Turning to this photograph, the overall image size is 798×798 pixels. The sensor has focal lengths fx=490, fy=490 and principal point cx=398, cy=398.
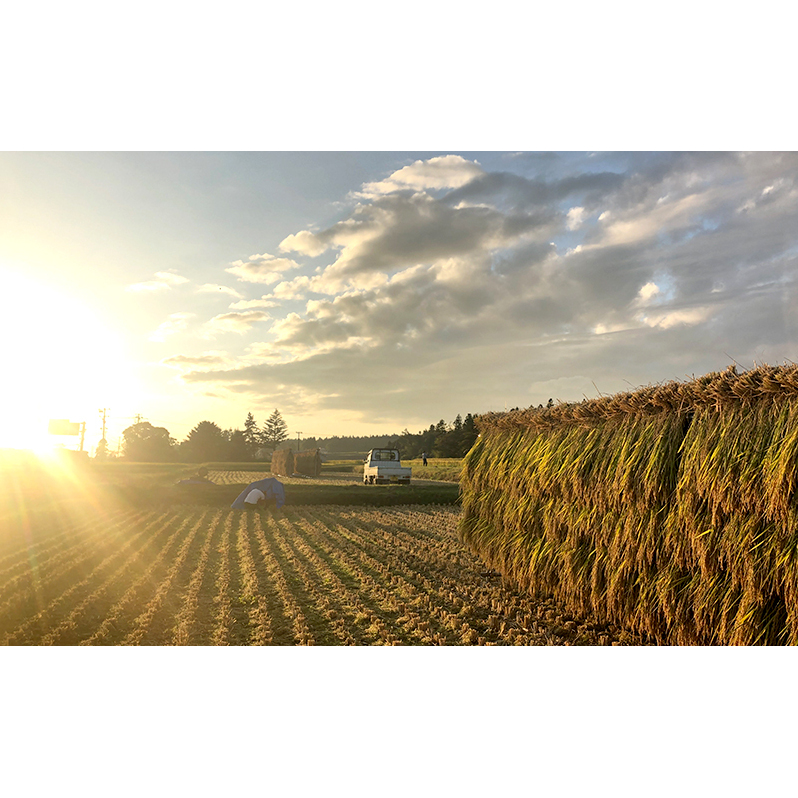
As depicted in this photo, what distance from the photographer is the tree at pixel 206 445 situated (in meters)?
33.1

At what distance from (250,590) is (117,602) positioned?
1.92 metres

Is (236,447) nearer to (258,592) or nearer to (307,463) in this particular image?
(307,463)

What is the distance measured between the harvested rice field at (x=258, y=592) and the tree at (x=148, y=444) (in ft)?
71.2

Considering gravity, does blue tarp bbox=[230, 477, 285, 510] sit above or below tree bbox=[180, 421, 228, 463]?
below

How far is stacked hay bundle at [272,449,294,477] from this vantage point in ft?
111

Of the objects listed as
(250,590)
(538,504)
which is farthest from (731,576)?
(250,590)

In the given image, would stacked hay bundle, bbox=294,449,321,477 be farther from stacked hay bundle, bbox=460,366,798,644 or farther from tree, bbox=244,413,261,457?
stacked hay bundle, bbox=460,366,798,644

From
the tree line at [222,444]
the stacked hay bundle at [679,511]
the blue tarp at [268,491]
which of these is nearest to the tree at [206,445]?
the tree line at [222,444]

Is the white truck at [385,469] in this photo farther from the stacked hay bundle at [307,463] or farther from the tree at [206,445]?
the tree at [206,445]

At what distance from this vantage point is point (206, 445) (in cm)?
3322

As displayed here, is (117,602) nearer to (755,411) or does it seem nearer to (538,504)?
(538,504)

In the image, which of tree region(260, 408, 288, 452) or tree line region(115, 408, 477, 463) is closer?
tree line region(115, 408, 477, 463)

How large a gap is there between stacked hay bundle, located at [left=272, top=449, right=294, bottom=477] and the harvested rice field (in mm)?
19489

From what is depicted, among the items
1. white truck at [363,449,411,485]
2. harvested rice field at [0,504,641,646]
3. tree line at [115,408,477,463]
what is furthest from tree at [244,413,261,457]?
harvested rice field at [0,504,641,646]
